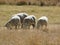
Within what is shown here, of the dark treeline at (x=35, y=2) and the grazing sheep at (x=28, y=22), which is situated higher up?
the grazing sheep at (x=28, y=22)

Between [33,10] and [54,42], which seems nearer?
[54,42]

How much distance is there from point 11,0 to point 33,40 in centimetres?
2259

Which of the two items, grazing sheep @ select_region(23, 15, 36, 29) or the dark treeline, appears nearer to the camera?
grazing sheep @ select_region(23, 15, 36, 29)

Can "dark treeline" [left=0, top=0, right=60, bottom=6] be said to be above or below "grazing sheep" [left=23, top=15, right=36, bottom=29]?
below

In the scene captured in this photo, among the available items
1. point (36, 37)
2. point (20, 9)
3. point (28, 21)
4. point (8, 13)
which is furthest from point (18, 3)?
point (36, 37)

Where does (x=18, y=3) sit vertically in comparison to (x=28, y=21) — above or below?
below

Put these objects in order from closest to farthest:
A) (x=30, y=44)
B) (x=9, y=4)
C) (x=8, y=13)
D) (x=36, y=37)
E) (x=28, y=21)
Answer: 1. (x=30, y=44)
2. (x=36, y=37)
3. (x=28, y=21)
4. (x=8, y=13)
5. (x=9, y=4)

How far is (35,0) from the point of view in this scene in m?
31.7

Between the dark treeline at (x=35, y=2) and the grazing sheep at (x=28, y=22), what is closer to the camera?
the grazing sheep at (x=28, y=22)

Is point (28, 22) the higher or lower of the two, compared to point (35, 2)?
higher

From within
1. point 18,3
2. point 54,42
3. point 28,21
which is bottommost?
point 18,3

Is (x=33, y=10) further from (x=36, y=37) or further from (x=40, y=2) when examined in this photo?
(x=36, y=37)

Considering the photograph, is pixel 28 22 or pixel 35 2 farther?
pixel 35 2

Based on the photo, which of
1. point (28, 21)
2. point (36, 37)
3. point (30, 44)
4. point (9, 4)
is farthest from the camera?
point (9, 4)
